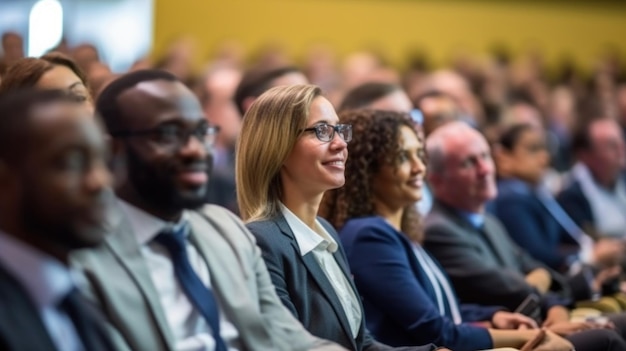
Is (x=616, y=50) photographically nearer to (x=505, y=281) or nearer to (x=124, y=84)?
(x=505, y=281)

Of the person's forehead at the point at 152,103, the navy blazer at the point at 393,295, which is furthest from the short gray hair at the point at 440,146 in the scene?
the person's forehead at the point at 152,103

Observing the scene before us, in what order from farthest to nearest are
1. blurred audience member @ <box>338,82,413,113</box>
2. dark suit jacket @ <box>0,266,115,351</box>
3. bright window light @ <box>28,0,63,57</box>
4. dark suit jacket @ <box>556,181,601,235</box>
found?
A: dark suit jacket @ <box>556,181,601,235</box>
bright window light @ <box>28,0,63,57</box>
blurred audience member @ <box>338,82,413,113</box>
dark suit jacket @ <box>0,266,115,351</box>

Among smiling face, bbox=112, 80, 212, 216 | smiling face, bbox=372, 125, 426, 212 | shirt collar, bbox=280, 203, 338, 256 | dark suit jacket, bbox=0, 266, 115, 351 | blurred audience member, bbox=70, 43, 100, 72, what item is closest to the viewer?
dark suit jacket, bbox=0, 266, 115, 351

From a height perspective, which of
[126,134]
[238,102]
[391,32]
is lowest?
[391,32]

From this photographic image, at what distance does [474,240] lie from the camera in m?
4.65

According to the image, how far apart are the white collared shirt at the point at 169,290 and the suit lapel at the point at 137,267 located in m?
0.04

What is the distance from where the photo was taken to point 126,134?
8.45 feet

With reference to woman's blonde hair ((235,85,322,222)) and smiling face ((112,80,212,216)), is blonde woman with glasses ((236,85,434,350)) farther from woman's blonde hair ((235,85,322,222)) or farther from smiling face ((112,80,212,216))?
smiling face ((112,80,212,216))

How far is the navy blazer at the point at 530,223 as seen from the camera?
599 centimetres

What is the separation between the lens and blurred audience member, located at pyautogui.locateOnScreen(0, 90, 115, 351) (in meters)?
2.15

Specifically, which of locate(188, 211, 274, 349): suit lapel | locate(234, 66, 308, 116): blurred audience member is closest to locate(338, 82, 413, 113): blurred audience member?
locate(234, 66, 308, 116): blurred audience member

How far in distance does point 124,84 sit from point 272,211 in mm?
864

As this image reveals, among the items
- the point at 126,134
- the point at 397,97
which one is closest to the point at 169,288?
the point at 126,134

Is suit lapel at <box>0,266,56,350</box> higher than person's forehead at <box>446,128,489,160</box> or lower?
higher
